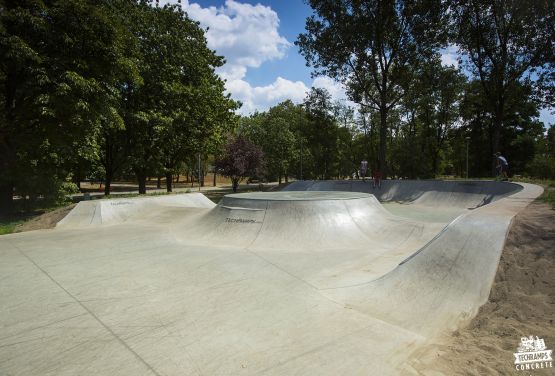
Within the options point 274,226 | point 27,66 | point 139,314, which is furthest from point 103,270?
point 27,66

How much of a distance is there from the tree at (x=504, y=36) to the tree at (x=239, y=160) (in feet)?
64.8

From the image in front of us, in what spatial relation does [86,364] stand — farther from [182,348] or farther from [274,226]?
[274,226]

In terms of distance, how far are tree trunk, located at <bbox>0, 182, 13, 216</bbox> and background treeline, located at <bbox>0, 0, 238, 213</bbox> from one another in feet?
0.15

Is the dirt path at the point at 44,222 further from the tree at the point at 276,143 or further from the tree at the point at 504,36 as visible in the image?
the tree at the point at 276,143

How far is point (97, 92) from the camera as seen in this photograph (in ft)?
44.8

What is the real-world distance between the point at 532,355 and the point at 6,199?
793 inches

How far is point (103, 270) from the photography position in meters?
6.47

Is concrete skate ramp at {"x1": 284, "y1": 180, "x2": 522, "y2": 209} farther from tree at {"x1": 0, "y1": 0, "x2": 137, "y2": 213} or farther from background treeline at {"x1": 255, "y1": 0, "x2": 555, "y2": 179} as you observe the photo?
tree at {"x1": 0, "y1": 0, "x2": 137, "y2": 213}

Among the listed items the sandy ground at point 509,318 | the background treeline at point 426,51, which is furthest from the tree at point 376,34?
the sandy ground at point 509,318

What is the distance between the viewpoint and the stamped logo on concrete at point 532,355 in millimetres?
2920

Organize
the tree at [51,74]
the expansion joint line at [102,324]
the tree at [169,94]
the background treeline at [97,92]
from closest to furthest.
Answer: the expansion joint line at [102,324], the tree at [51,74], the background treeline at [97,92], the tree at [169,94]

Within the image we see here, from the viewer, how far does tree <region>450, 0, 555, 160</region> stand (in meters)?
21.7

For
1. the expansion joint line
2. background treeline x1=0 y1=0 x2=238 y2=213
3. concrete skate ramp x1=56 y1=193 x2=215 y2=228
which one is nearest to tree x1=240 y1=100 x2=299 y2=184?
background treeline x1=0 y1=0 x2=238 y2=213

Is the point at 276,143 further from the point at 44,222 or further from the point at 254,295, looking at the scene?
the point at 254,295
